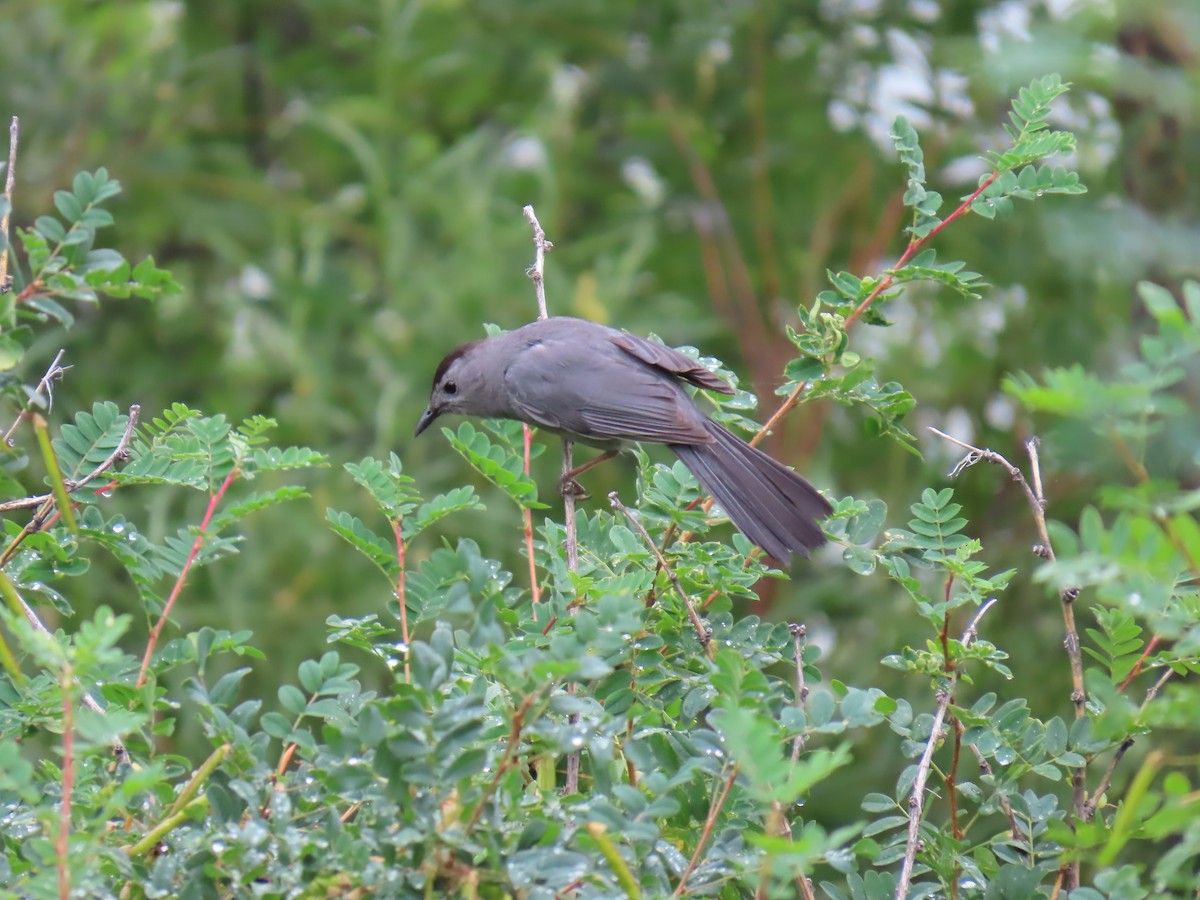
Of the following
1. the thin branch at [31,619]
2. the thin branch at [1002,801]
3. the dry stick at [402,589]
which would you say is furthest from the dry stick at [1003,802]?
the thin branch at [31,619]

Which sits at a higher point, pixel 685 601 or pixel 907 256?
pixel 907 256

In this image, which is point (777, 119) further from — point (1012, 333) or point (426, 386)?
point (426, 386)

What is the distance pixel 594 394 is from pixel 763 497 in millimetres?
1179

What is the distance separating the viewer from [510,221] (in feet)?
20.7

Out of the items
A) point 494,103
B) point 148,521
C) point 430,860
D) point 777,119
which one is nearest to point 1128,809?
point 430,860

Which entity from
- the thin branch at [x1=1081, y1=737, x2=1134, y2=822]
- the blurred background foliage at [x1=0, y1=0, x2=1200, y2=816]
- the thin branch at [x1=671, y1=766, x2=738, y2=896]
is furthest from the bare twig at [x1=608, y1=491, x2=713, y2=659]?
the blurred background foliage at [x1=0, y1=0, x2=1200, y2=816]

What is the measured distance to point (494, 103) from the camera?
22.8 feet

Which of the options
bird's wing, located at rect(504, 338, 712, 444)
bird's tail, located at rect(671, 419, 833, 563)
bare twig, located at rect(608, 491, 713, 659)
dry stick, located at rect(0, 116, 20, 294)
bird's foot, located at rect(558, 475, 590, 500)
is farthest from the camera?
bird's wing, located at rect(504, 338, 712, 444)

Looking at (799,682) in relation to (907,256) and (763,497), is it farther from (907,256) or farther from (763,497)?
(763,497)

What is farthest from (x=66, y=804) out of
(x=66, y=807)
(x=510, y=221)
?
(x=510, y=221)

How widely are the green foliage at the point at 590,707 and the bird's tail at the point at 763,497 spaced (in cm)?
41

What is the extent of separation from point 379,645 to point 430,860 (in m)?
0.53

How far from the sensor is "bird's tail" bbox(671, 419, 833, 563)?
2.76 meters

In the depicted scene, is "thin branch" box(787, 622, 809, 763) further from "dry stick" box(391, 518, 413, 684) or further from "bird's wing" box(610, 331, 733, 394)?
"bird's wing" box(610, 331, 733, 394)
